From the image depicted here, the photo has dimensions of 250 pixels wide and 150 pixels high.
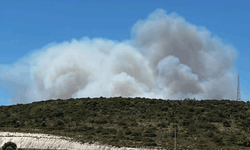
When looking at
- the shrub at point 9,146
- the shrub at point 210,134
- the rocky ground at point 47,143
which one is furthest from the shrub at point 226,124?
the shrub at point 9,146

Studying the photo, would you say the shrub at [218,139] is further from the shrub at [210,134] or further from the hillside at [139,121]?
the shrub at [210,134]

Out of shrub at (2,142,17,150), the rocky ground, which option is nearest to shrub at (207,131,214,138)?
the rocky ground

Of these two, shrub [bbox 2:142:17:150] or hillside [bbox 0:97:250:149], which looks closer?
shrub [bbox 2:142:17:150]

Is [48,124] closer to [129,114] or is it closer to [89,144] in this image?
[129,114]

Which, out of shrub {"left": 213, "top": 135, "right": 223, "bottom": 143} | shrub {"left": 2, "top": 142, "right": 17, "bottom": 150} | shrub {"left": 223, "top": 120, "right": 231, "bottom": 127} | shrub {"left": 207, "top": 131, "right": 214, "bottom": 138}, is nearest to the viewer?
Answer: shrub {"left": 2, "top": 142, "right": 17, "bottom": 150}

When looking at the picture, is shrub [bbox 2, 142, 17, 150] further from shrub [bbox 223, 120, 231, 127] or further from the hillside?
shrub [bbox 223, 120, 231, 127]

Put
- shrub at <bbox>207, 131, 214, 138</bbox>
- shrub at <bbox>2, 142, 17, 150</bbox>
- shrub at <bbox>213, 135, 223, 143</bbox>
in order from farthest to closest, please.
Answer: shrub at <bbox>207, 131, 214, 138</bbox> < shrub at <bbox>213, 135, 223, 143</bbox> < shrub at <bbox>2, 142, 17, 150</bbox>

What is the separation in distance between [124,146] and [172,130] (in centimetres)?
Result: 1533

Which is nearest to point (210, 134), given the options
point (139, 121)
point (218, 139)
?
point (218, 139)

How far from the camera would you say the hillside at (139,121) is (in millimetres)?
64312

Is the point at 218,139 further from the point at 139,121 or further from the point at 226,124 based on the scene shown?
the point at 139,121

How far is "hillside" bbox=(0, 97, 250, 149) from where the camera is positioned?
211 ft

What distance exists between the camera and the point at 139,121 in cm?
Answer: 7738

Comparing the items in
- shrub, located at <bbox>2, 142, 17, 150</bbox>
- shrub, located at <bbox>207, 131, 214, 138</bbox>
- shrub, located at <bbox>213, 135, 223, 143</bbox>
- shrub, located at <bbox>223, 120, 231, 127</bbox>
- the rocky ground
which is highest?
shrub, located at <bbox>223, 120, 231, 127</bbox>
